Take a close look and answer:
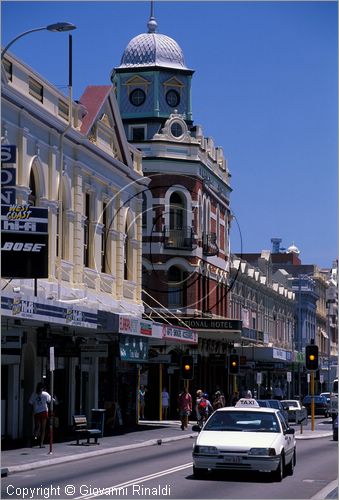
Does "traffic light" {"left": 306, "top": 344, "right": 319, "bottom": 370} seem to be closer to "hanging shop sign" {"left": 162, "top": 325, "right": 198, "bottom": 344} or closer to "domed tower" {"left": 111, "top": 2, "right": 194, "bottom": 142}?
"hanging shop sign" {"left": 162, "top": 325, "right": 198, "bottom": 344}

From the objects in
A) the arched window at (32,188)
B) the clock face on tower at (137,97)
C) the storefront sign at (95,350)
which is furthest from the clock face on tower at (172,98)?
the arched window at (32,188)

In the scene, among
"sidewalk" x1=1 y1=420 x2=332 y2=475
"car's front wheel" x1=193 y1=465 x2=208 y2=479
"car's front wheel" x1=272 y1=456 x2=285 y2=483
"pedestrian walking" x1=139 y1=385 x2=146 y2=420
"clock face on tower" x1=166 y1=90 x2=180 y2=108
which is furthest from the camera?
"clock face on tower" x1=166 y1=90 x2=180 y2=108

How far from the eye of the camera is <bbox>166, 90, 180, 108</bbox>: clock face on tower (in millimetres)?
64662

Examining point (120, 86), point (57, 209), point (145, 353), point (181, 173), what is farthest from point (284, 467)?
point (120, 86)

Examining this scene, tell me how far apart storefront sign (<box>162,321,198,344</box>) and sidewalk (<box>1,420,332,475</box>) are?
3.60m

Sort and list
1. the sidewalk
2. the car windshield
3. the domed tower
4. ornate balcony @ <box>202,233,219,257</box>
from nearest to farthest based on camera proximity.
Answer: the car windshield
the sidewalk
ornate balcony @ <box>202,233,219,257</box>
the domed tower

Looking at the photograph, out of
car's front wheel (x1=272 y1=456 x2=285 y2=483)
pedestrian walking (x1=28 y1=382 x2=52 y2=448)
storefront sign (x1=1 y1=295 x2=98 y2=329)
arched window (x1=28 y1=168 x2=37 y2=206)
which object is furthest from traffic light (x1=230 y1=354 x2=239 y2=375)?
car's front wheel (x1=272 y1=456 x2=285 y2=483)

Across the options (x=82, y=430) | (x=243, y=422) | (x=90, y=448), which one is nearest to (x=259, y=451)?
(x=243, y=422)

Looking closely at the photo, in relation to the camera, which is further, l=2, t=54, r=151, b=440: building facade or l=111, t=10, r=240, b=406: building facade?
l=111, t=10, r=240, b=406: building facade

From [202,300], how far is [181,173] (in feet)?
23.6

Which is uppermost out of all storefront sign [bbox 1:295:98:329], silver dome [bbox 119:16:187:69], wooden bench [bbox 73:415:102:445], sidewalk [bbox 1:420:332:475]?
silver dome [bbox 119:16:187:69]

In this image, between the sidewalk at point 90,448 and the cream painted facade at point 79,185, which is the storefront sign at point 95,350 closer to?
the cream painted facade at point 79,185

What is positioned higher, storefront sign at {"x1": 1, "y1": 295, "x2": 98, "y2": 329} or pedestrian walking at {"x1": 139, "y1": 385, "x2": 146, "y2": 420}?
storefront sign at {"x1": 1, "y1": 295, "x2": 98, "y2": 329}

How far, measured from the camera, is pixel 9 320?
104 ft
